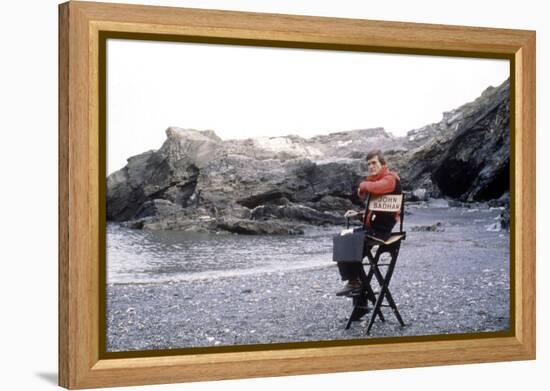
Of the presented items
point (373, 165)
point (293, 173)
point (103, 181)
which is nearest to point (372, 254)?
point (373, 165)

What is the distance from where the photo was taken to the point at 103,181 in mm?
6688

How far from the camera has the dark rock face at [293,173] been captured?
695 cm

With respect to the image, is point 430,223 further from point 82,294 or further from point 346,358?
point 82,294

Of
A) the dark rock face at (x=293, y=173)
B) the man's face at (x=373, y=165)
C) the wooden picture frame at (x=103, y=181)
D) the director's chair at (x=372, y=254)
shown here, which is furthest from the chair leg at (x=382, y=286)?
the man's face at (x=373, y=165)

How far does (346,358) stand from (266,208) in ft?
3.48

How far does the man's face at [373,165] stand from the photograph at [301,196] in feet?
0.05

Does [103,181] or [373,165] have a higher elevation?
[373,165]

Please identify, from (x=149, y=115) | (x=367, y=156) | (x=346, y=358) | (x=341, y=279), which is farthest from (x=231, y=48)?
(x=346, y=358)

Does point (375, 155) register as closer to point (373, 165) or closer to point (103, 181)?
point (373, 165)

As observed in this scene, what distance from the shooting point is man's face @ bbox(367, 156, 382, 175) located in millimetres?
7473

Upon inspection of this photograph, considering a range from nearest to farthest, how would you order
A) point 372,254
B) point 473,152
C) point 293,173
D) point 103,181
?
point 103,181, point 293,173, point 372,254, point 473,152

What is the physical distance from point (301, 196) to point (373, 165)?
1.73 feet

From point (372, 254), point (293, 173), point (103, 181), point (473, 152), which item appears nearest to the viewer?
point (103, 181)

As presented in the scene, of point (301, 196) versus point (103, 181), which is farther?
point (301, 196)
